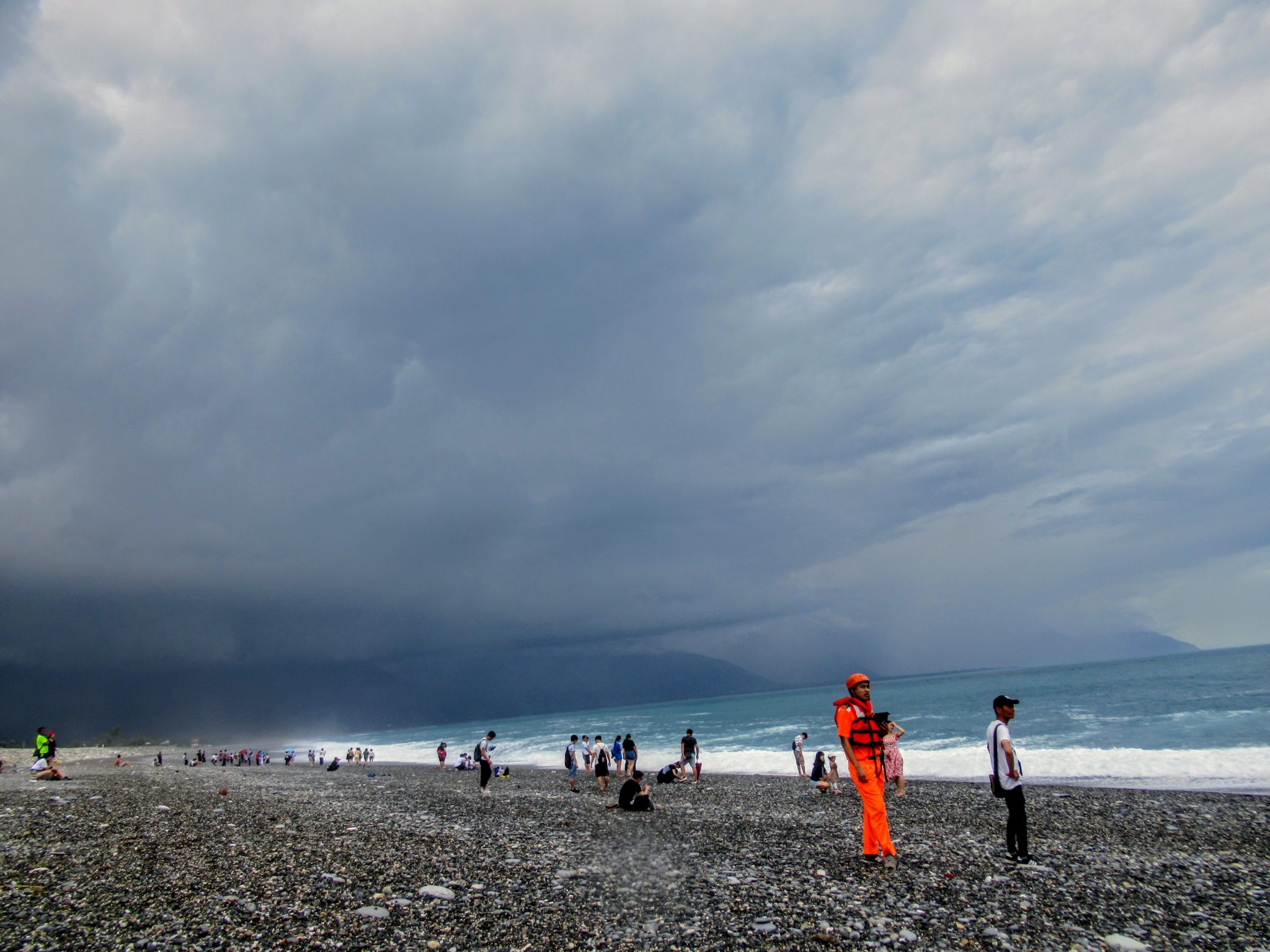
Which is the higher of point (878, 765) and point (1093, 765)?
point (878, 765)

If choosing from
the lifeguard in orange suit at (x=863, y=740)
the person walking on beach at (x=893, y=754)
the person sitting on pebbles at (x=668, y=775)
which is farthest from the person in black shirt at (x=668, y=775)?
the lifeguard in orange suit at (x=863, y=740)

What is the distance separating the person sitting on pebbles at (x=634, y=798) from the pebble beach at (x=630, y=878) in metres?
0.44

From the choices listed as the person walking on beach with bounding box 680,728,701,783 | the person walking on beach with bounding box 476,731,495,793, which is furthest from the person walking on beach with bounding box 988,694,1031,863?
the person walking on beach with bounding box 680,728,701,783

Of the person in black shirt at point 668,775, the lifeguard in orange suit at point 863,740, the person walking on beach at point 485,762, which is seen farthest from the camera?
the person in black shirt at point 668,775

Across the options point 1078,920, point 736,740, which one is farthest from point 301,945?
point 736,740

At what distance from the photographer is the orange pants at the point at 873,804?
10.4 m

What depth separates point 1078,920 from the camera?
933 centimetres

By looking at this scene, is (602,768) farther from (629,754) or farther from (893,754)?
(893,754)

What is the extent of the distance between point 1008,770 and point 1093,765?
27.8m

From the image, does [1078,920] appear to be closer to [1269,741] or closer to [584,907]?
[584,907]

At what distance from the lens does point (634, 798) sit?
21141 mm

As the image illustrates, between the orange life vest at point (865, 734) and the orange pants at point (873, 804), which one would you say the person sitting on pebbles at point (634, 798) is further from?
the orange life vest at point (865, 734)

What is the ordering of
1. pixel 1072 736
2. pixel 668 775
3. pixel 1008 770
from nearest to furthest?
pixel 1008 770 < pixel 668 775 < pixel 1072 736

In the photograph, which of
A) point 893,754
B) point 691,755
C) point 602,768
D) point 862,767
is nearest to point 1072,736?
point 691,755
